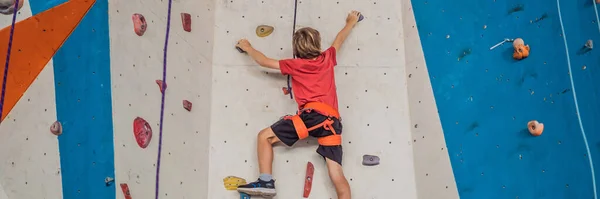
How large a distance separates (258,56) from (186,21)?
0.33 m

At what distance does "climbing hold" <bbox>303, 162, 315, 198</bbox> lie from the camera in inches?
98.7

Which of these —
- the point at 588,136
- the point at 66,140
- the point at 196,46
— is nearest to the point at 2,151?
the point at 66,140

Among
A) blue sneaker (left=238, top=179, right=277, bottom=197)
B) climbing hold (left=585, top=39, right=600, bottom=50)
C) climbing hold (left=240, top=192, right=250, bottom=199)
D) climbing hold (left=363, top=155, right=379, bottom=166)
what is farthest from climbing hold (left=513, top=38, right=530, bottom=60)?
climbing hold (left=240, top=192, right=250, bottom=199)

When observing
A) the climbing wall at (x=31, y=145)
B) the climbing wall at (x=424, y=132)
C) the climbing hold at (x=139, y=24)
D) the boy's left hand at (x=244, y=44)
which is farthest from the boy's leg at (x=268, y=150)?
the climbing wall at (x=31, y=145)

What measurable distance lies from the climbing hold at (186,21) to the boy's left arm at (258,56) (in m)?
0.24

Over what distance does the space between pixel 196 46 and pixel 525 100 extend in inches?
51.5

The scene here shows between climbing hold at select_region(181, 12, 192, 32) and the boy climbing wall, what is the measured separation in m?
0.39

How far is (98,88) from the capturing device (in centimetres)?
192

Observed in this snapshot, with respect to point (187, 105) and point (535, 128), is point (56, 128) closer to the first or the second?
point (187, 105)

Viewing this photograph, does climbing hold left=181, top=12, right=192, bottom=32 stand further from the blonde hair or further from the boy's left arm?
the blonde hair

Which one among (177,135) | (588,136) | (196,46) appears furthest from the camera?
(196,46)

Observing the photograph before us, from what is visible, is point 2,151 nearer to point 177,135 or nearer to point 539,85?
point 177,135

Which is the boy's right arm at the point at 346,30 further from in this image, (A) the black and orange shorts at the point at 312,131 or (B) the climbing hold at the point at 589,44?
(B) the climbing hold at the point at 589,44

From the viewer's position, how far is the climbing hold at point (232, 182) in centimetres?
251
